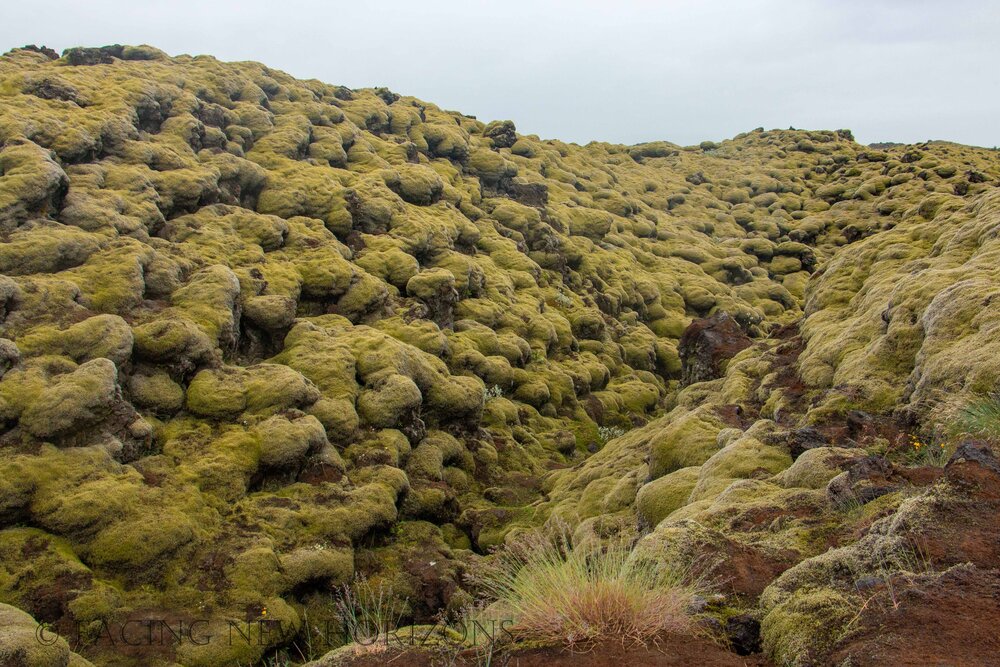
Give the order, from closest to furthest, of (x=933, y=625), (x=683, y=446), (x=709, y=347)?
1. (x=933, y=625)
2. (x=683, y=446)
3. (x=709, y=347)

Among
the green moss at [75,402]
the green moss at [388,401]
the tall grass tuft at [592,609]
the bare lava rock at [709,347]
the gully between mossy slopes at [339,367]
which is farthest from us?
the bare lava rock at [709,347]

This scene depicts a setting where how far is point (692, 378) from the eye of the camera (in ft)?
103

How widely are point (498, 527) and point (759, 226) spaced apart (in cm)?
6052

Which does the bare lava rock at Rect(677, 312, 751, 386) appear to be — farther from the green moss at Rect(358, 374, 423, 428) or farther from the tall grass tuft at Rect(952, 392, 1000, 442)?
the tall grass tuft at Rect(952, 392, 1000, 442)

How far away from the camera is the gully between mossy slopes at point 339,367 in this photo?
15.4m

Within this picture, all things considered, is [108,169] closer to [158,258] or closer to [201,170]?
[201,170]

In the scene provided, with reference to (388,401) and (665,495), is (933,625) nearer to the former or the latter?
(665,495)

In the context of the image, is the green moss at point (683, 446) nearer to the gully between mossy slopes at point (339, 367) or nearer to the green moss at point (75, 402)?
the gully between mossy slopes at point (339, 367)

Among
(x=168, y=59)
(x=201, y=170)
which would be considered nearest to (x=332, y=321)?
(x=201, y=170)

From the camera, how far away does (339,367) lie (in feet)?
81.8

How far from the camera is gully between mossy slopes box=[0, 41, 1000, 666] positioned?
1543 centimetres

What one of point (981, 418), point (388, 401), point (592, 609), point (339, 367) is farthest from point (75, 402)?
point (981, 418)

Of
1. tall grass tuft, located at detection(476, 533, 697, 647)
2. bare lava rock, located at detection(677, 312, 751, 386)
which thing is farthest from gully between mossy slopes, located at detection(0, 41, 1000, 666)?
tall grass tuft, located at detection(476, 533, 697, 647)

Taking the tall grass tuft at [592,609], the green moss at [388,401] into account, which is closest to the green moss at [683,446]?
the green moss at [388,401]
